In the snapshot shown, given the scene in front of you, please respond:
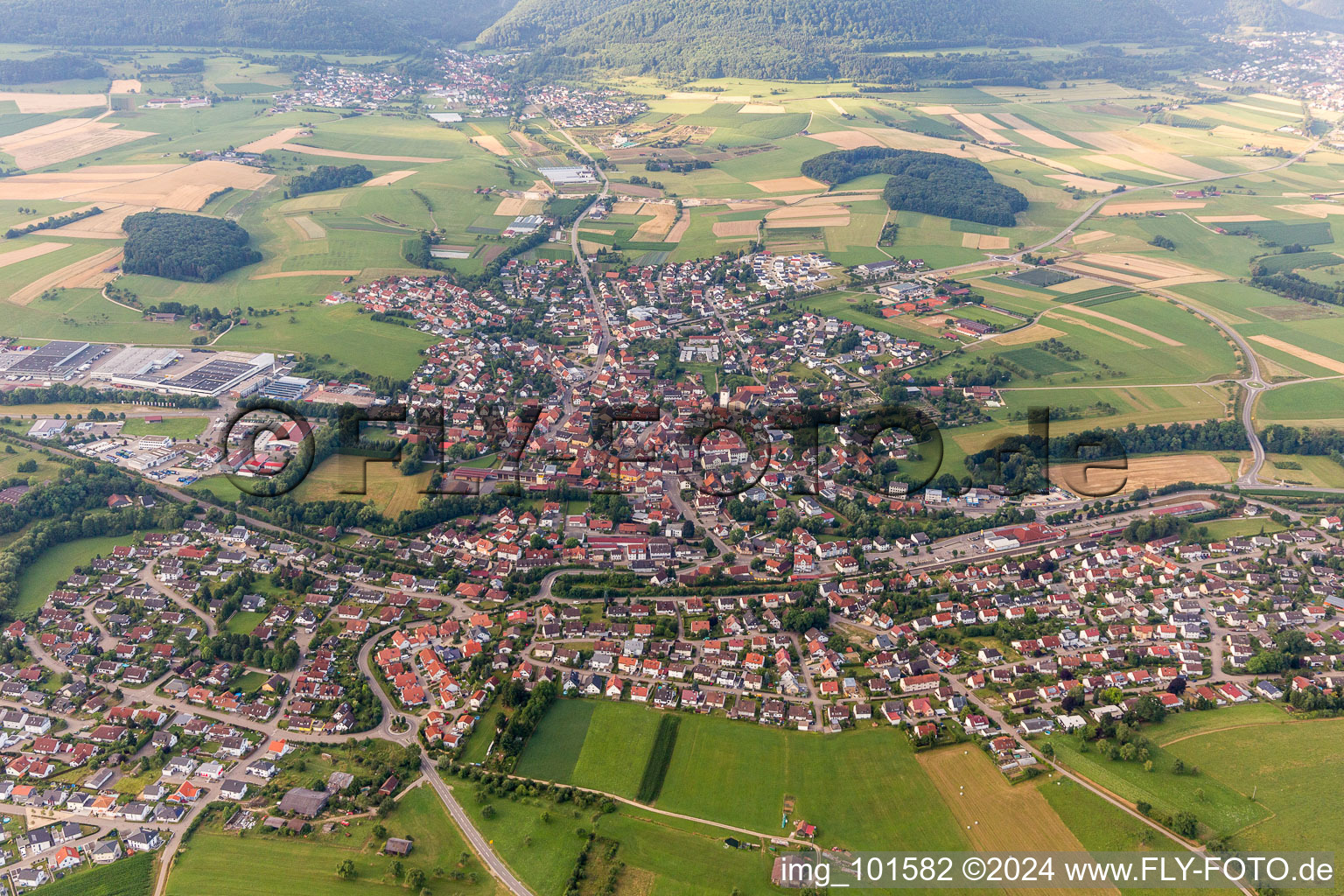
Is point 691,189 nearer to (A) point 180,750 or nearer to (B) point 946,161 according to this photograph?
(B) point 946,161

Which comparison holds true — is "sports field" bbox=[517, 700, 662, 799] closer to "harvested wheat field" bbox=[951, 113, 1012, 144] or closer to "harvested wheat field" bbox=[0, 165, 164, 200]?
"harvested wheat field" bbox=[0, 165, 164, 200]

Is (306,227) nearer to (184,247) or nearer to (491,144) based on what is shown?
(184,247)

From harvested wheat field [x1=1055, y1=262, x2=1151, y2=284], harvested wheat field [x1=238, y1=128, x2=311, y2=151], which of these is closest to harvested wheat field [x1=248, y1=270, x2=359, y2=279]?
harvested wheat field [x1=238, y1=128, x2=311, y2=151]

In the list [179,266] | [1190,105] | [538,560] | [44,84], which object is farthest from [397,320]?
[1190,105]

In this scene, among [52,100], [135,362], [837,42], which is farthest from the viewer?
[837,42]

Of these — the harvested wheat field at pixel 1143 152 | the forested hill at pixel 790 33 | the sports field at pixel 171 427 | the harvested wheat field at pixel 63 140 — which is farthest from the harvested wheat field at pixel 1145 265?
the harvested wheat field at pixel 63 140

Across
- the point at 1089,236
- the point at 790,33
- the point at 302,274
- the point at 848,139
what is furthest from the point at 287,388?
the point at 790,33
